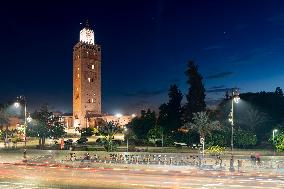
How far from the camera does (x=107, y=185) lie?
2800 centimetres

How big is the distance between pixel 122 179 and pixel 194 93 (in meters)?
42.0

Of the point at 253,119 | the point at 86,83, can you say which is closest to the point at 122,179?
the point at 253,119

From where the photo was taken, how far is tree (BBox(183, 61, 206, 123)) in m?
71.2

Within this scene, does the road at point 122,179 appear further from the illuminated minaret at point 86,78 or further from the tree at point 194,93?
the illuminated minaret at point 86,78

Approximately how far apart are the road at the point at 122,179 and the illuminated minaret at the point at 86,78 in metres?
87.2

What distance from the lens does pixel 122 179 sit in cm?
3125

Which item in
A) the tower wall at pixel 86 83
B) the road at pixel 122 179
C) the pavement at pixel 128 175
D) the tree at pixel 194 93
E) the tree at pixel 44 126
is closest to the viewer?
the road at pixel 122 179

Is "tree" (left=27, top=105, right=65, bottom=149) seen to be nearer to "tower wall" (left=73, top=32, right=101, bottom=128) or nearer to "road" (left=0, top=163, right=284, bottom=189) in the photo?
"road" (left=0, top=163, right=284, bottom=189)

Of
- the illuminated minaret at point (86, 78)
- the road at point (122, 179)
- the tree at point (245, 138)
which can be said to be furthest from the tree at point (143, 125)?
the illuminated minaret at point (86, 78)

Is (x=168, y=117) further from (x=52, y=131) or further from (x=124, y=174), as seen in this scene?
(x=124, y=174)

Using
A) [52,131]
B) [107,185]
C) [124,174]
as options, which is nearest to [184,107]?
[52,131]

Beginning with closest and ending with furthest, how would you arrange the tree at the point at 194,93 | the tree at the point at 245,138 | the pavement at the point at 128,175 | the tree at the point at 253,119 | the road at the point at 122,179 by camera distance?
1. the road at the point at 122,179
2. the pavement at the point at 128,175
3. the tree at the point at 245,138
4. the tree at the point at 253,119
5. the tree at the point at 194,93

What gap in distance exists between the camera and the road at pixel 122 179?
2797cm

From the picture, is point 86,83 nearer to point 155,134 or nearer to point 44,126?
point 44,126
